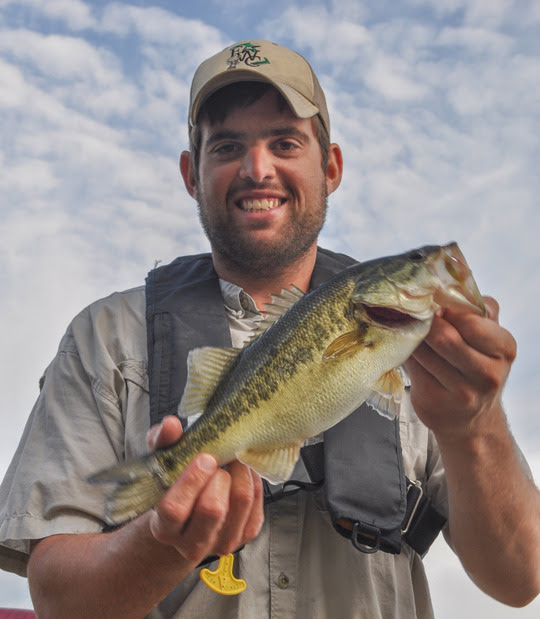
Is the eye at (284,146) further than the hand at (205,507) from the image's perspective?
Yes

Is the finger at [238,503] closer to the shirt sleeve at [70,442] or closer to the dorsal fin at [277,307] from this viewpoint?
the dorsal fin at [277,307]

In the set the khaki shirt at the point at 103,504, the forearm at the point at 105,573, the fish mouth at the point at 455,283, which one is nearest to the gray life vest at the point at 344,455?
the khaki shirt at the point at 103,504

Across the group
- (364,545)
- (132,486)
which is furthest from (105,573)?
(364,545)

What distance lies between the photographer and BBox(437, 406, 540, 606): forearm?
326 cm

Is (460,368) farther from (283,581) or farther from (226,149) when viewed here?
(226,149)

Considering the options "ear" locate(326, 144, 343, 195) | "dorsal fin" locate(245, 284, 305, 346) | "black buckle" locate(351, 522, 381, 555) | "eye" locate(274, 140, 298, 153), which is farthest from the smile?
"black buckle" locate(351, 522, 381, 555)

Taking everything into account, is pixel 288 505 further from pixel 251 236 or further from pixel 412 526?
pixel 251 236

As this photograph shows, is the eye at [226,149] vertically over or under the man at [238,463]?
over

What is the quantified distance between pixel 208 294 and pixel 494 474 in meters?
2.07

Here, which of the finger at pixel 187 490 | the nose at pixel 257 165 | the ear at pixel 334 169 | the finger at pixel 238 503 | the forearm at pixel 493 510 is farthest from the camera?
the ear at pixel 334 169

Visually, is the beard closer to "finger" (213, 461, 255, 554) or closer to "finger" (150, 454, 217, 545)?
"finger" (213, 461, 255, 554)

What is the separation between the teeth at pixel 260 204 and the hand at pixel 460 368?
1.85 meters

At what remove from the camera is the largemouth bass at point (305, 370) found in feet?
8.59

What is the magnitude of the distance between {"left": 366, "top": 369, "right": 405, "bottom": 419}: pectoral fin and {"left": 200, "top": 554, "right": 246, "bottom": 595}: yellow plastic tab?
3.82 feet
